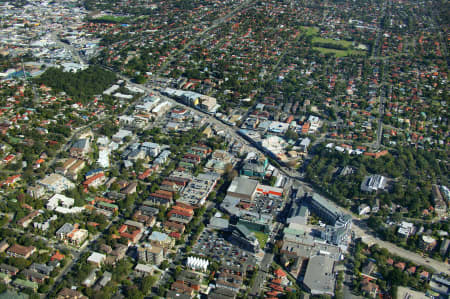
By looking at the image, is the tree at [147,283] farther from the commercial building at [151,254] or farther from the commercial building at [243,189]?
the commercial building at [243,189]

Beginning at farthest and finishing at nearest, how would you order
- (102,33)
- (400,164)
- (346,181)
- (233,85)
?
(102,33)
(233,85)
(400,164)
(346,181)

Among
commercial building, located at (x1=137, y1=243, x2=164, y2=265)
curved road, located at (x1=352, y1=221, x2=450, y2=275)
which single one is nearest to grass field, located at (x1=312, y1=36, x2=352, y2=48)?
curved road, located at (x1=352, y1=221, x2=450, y2=275)

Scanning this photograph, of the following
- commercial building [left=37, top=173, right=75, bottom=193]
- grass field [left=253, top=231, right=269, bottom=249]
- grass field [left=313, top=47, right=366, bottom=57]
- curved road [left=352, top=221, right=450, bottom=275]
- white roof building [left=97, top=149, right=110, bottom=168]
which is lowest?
grass field [left=313, top=47, right=366, bottom=57]

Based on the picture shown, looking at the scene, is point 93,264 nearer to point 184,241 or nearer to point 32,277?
point 32,277

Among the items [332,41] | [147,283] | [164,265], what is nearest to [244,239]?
[164,265]

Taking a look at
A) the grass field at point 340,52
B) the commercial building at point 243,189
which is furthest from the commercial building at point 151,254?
the grass field at point 340,52

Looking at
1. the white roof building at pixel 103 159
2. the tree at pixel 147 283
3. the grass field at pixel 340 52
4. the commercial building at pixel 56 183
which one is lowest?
the grass field at pixel 340 52

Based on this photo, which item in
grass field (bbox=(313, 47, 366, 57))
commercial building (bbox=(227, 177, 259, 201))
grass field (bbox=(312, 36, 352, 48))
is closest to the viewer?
commercial building (bbox=(227, 177, 259, 201))

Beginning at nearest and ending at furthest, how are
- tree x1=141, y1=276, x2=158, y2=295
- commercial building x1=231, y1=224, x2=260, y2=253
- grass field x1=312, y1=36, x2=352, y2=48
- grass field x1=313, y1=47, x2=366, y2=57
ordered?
tree x1=141, y1=276, x2=158, y2=295
commercial building x1=231, y1=224, x2=260, y2=253
grass field x1=313, y1=47, x2=366, y2=57
grass field x1=312, y1=36, x2=352, y2=48

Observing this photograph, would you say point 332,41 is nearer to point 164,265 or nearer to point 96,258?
point 164,265

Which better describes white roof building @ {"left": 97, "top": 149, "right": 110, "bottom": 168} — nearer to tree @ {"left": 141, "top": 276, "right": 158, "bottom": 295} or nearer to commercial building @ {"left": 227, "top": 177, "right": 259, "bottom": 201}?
commercial building @ {"left": 227, "top": 177, "right": 259, "bottom": 201}

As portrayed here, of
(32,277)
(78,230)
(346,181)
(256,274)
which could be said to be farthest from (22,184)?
(346,181)
